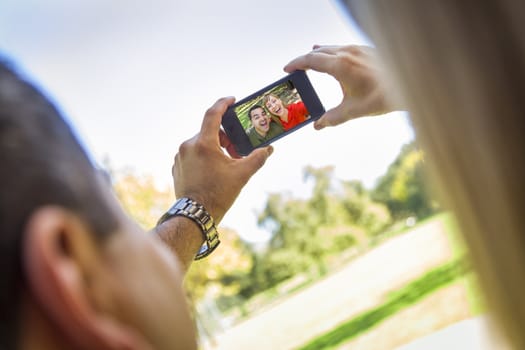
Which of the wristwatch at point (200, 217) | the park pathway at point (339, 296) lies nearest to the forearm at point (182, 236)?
the wristwatch at point (200, 217)

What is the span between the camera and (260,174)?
571cm

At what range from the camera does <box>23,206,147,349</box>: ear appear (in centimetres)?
36

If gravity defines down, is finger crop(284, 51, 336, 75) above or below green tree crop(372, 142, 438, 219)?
above

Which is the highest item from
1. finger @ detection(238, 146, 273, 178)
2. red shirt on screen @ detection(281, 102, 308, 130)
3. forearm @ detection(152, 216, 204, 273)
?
red shirt on screen @ detection(281, 102, 308, 130)

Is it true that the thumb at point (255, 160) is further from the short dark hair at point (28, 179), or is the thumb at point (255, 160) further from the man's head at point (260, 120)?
the short dark hair at point (28, 179)

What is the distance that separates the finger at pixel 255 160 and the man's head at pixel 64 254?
0.62 meters

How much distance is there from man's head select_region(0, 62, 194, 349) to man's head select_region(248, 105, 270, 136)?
68cm

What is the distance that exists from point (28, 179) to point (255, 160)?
0.69m

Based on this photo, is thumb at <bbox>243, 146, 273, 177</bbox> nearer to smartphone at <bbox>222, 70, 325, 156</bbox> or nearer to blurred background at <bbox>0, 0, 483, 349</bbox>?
smartphone at <bbox>222, 70, 325, 156</bbox>

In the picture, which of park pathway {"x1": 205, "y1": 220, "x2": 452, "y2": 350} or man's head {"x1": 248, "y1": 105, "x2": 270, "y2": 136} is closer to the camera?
man's head {"x1": 248, "y1": 105, "x2": 270, "y2": 136}

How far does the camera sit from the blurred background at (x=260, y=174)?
18.7ft

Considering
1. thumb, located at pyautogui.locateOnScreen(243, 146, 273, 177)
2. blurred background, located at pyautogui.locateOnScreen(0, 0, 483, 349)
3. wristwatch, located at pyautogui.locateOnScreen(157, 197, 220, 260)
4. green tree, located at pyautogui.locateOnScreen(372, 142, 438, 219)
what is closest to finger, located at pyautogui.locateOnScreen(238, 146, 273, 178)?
thumb, located at pyautogui.locateOnScreen(243, 146, 273, 177)

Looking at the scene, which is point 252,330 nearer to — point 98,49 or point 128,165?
point 128,165

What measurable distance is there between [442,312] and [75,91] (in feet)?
12.2
